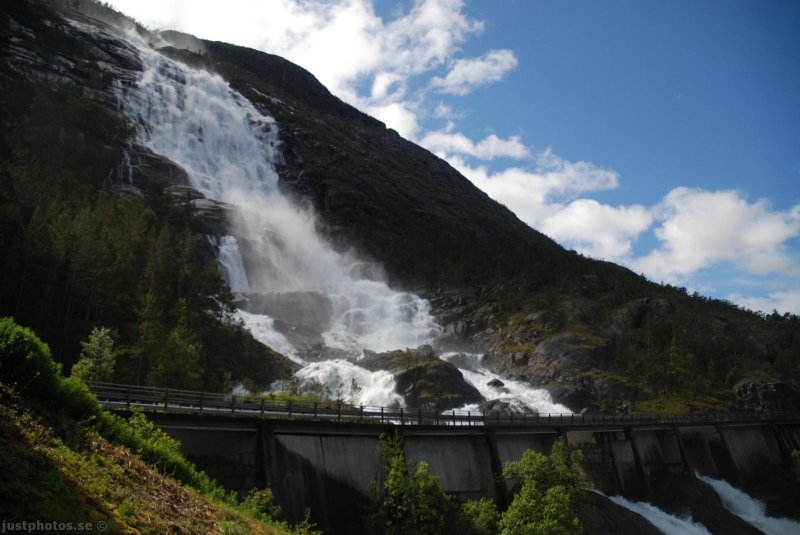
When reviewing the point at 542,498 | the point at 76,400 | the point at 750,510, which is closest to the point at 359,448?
the point at 542,498

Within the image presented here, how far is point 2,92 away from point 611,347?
104468mm

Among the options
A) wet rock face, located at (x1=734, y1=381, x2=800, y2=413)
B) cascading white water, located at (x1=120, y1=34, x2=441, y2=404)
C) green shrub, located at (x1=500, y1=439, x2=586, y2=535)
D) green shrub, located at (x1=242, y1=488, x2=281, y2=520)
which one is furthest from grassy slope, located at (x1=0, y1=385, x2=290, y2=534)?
wet rock face, located at (x1=734, y1=381, x2=800, y2=413)

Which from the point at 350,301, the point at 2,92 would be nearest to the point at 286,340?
the point at 350,301

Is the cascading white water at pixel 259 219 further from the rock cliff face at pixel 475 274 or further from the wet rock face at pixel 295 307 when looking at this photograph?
the rock cliff face at pixel 475 274

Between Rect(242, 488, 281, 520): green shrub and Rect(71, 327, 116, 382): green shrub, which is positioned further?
Rect(71, 327, 116, 382): green shrub

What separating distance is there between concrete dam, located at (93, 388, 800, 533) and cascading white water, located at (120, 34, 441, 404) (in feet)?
143

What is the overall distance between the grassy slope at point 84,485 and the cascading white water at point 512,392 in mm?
54214

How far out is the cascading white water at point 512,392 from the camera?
Answer: 69.3 metres

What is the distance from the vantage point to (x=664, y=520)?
133 ft

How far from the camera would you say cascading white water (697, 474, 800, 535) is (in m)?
47.2

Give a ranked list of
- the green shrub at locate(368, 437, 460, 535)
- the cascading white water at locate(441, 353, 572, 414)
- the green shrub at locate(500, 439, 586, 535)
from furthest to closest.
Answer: the cascading white water at locate(441, 353, 572, 414) < the green shrub at locate(500, 439, 586, 535) < the green shrub at locate(368, 437, 460, 535)

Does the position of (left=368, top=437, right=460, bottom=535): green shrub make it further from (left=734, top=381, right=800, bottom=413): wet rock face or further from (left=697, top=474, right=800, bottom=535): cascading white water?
(left=734, top=381, right=800, bottom=413): wet rock face

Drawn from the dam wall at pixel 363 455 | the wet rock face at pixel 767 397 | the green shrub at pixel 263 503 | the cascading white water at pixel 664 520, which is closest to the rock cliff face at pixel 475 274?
the wet rock face at pixel 767 397

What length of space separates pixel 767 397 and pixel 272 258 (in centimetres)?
8322
